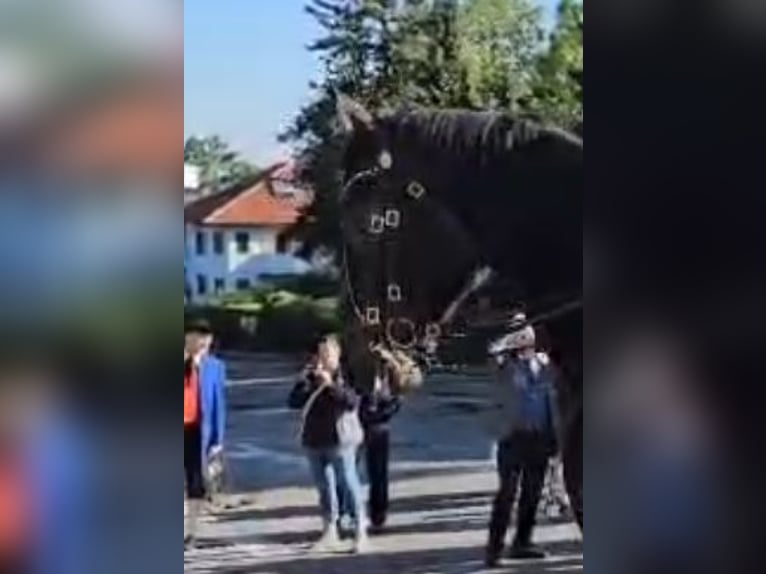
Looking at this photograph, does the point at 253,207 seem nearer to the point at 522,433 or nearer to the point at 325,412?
the point at 325,412

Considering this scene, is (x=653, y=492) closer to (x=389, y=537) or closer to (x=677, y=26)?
(x=389, y=537)

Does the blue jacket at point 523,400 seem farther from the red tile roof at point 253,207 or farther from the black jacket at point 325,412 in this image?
the red tile roof at point 253,207

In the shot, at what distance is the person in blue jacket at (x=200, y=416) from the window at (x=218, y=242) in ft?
0.41

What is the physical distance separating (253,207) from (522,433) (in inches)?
24.7

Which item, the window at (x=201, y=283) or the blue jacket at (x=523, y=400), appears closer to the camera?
the window at (x=201, y=283)

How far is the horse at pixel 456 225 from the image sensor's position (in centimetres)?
249

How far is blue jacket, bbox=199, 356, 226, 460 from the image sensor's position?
244cm

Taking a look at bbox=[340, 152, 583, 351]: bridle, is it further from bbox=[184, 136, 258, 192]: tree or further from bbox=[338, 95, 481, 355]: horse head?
bbox=[184, 136, 258, 192]: tree

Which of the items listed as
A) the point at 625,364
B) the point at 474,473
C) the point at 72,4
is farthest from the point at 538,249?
the point at 72,4

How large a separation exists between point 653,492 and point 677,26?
79 centimetres

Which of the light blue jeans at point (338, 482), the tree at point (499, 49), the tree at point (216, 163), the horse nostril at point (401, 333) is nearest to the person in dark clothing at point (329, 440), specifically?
the light blue jeans at point (338, 482)

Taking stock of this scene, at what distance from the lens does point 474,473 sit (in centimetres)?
251

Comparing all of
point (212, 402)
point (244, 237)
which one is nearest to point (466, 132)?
point (244, 237)

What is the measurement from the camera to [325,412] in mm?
2506
